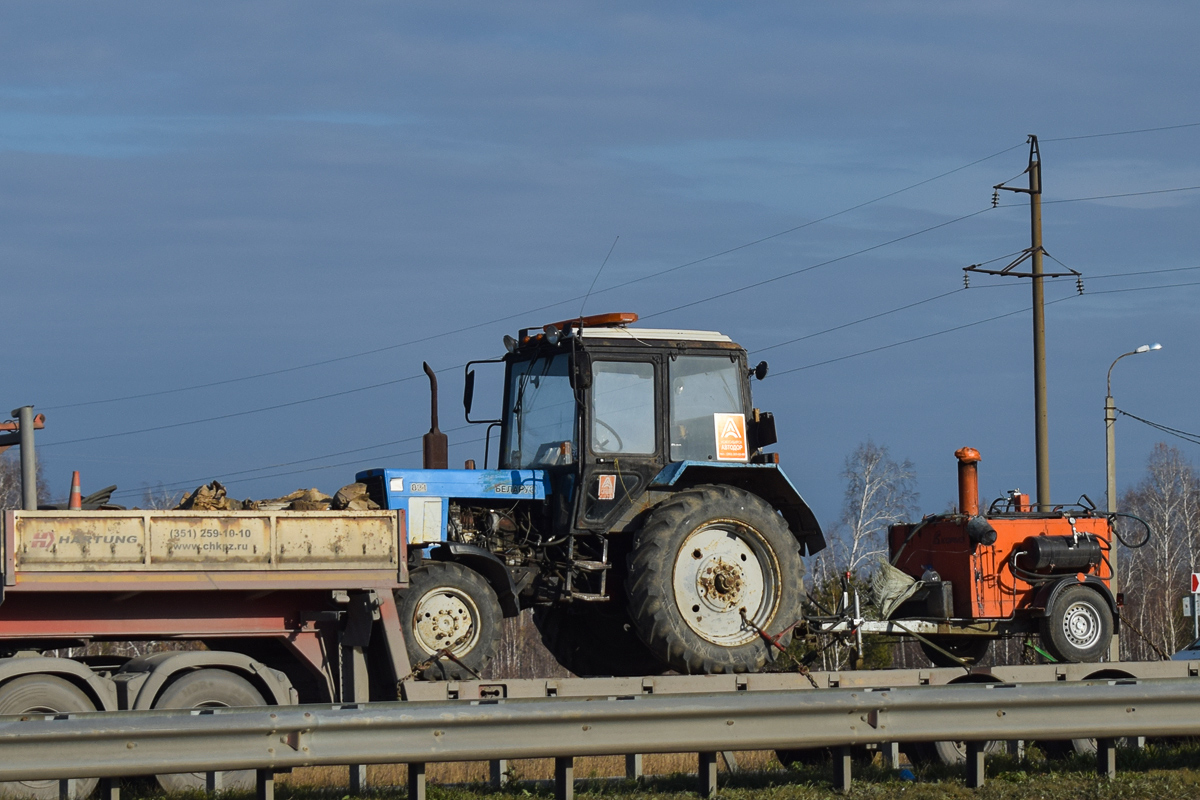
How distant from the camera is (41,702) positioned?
8820mm

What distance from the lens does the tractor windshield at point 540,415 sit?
38.3 feet

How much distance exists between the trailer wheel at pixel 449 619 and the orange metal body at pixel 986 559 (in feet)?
15.3

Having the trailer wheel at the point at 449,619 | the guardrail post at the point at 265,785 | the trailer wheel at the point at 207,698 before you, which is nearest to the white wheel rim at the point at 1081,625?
the trailer wheel at the point at 449,619

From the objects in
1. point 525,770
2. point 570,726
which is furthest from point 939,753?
point 525,770

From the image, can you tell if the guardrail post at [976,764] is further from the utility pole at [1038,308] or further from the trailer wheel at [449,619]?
the utility pole at [1038,308]

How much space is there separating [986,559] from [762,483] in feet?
8.76

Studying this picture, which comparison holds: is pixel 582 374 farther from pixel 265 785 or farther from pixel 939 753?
pixel 265 785

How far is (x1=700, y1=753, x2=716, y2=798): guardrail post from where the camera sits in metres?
8.32

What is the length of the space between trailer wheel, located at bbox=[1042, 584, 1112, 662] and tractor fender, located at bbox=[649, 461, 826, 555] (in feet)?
8.06

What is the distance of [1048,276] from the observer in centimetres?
2652

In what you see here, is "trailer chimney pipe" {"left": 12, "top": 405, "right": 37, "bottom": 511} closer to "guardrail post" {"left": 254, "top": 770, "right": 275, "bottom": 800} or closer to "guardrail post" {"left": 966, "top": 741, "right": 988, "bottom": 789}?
"guardrail post" {"left": 254, "top": 770, "right": 275, "bottom": 800}

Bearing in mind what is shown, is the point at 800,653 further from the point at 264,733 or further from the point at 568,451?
the point at 264,733

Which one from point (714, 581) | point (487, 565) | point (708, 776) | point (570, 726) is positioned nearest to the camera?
point (570, 726)

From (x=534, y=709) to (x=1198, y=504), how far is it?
5431 cm
